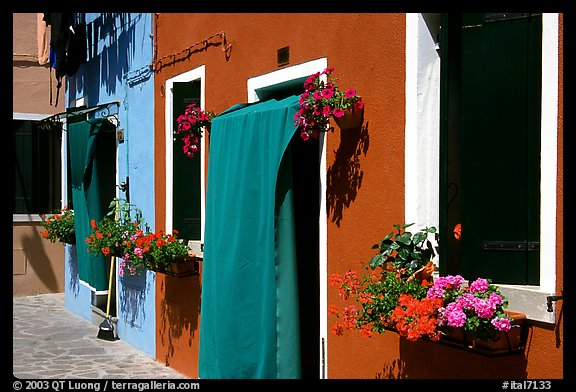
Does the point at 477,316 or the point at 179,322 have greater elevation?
the point at 477,316

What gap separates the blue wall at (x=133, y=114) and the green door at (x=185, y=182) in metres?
0.79

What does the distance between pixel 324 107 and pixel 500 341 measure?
185 cm

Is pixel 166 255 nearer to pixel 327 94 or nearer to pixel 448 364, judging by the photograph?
pixel 327 94

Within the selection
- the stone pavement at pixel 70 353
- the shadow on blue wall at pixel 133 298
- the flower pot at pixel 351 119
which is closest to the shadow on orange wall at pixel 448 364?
the flower pot at pixel 351 119

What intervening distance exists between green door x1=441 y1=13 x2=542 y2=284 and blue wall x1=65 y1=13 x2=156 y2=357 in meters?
4.91

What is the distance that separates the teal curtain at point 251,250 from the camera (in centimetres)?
526

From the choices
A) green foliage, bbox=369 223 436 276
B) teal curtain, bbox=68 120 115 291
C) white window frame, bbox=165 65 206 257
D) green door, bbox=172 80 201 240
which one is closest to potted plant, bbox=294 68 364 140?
green foliage, bbox=369 223 436 276

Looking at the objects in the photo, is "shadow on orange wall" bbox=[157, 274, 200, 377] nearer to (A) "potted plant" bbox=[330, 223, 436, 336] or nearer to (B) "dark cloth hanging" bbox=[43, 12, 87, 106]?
(A) "potted plant" bbox=[330, 223, 436, 336]

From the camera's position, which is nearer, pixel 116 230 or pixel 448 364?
pixel 448 364

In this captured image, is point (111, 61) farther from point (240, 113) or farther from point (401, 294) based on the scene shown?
point (401, 294)

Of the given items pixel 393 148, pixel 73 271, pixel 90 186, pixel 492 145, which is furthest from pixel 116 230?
pixel 492 145

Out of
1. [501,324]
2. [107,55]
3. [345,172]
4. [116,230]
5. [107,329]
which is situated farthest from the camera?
[107,55]

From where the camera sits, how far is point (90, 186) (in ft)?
32.0

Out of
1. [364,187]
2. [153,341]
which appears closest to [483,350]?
[364,187]
